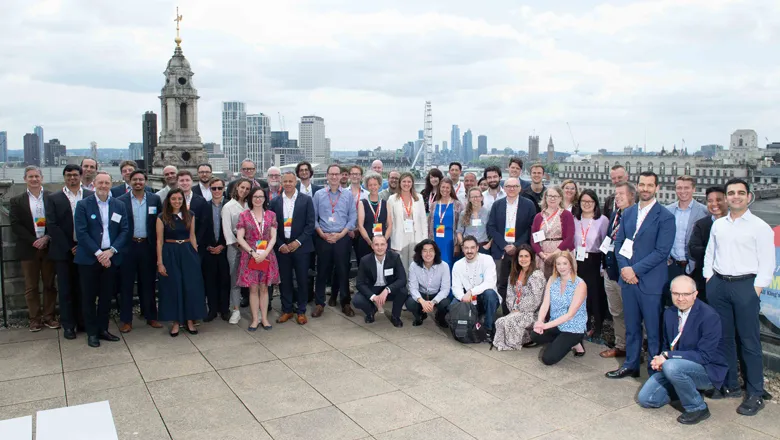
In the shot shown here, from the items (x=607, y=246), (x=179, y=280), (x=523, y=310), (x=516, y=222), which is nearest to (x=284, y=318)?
(x=179, y=280)

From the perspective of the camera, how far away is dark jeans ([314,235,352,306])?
7344mm

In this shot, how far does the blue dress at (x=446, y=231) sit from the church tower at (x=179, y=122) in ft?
131

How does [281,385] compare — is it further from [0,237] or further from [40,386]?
[0,237]

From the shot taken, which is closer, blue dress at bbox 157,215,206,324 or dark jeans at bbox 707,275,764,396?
dark jeans at bbox 707,275,764,396

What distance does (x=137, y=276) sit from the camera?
22.2 feet

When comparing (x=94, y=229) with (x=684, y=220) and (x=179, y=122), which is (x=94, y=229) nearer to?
(x=684, y=220)

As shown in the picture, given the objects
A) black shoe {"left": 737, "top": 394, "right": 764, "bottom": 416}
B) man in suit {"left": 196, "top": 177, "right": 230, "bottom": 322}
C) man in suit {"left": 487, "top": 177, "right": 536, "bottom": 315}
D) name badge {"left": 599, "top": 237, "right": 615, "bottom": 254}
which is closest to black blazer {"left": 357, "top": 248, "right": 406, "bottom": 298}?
man in suit {"left": 487, "top": 177, "right": 536, "bottom": 315}

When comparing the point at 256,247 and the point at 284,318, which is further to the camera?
the point at 284,318

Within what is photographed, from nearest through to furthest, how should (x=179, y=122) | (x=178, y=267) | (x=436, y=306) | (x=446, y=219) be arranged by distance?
(x=178, y=267)
(x=436, y=306)
(x=446, y=219)
(x=179, y=122)

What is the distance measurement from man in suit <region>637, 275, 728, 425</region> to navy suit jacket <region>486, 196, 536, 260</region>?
2334mm

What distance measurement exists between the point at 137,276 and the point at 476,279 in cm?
379

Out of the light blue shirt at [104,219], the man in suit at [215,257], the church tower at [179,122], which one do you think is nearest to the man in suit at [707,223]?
the man in suit at [215,257]

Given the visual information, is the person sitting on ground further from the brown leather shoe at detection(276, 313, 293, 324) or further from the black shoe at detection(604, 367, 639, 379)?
the brown leather shoe at detection(276, 313, 293, 324)

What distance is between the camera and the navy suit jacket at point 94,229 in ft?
19.9
